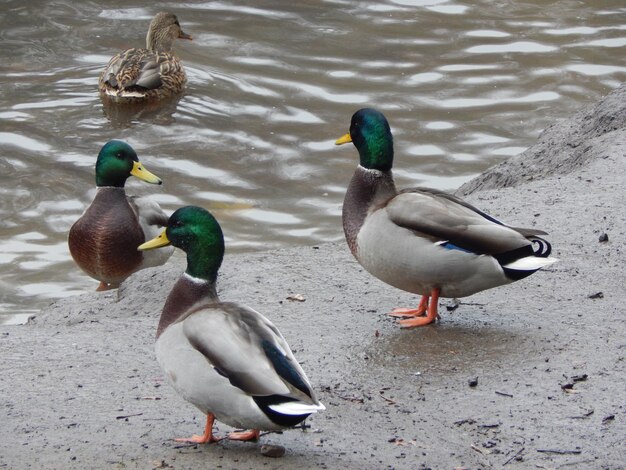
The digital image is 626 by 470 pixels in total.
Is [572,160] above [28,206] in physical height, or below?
above

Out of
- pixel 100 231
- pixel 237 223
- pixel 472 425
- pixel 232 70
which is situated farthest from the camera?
pixel 232 70

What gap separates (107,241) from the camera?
762 cm

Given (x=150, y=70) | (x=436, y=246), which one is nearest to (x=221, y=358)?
(x=436, y=246)

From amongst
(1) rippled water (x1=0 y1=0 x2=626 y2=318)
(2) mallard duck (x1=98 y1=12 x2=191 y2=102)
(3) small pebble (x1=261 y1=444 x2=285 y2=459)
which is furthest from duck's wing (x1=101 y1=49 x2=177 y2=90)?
(3) small pebble (x1=261 y1=444 x2=285 y2=459)

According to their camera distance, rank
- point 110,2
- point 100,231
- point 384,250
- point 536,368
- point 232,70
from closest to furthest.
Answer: point 536,368
point 384,250
point 100,231
point 232,70
point 110,2

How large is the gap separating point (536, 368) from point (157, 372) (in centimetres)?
158

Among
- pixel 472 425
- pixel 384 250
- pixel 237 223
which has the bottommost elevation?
pixel 237 223

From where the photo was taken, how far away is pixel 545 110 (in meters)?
10.7

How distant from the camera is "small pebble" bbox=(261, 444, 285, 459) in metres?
4.12

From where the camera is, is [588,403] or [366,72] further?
[366,72]

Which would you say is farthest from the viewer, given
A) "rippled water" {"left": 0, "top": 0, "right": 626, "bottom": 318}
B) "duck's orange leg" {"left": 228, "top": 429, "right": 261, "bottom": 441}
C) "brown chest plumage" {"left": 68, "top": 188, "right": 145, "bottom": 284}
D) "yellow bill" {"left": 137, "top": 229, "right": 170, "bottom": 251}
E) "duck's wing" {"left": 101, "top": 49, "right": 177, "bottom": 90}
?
"duck's wing" {"left": 101, "top": 49, "right": 177, "bottom": 90}

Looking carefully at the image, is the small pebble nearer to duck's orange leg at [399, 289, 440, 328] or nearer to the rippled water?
duck's orange leg at [399, 289, 440, 328]

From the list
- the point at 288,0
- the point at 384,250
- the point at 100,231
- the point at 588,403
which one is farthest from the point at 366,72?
the point at 588,403

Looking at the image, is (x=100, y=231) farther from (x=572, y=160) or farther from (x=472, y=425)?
(x=472, y=425)
